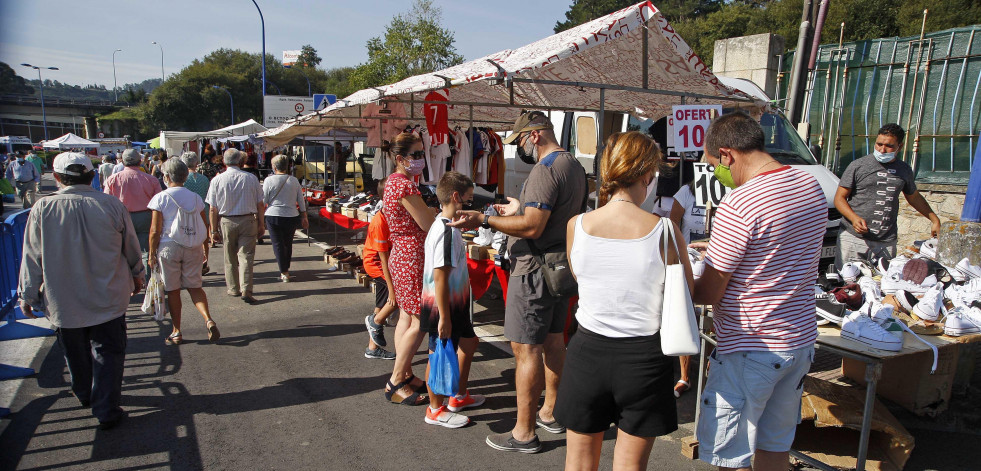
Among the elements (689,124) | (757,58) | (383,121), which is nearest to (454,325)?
(689,124)

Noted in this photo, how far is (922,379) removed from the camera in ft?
13.3

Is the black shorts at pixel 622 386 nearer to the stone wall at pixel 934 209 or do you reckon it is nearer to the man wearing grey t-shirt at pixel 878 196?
the man wearing grey t-shirt at pixel 878 196

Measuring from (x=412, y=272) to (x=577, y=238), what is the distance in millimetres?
2014

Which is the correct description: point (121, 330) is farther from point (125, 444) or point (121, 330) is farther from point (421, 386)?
point (421, 386)

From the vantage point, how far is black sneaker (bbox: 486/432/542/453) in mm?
3518

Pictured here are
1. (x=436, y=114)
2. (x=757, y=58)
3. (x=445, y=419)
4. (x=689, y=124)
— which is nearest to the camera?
(x=445, y=419)

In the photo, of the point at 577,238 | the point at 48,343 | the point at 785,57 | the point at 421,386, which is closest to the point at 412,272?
the point at 421,386

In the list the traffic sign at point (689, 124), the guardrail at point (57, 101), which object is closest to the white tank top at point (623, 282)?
the guardrail at point (57, 101)

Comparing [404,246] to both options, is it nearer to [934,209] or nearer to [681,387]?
[681,387]

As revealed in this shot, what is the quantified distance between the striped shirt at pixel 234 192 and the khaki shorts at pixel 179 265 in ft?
5.25

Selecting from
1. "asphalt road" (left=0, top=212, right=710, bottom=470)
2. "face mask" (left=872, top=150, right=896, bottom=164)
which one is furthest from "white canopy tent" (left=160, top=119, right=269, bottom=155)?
"face mask" (left=872, top=150, right=896, bottom=164)

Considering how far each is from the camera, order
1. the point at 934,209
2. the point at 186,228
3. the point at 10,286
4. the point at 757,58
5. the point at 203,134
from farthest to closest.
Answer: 1. the point at 203,134
2. the point at 757,58
3. the point at 934,209
4. the point at 10,286
5. the point at 186,228

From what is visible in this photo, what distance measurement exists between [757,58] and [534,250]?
36.5ft

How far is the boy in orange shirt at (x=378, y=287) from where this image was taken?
15.3ft
